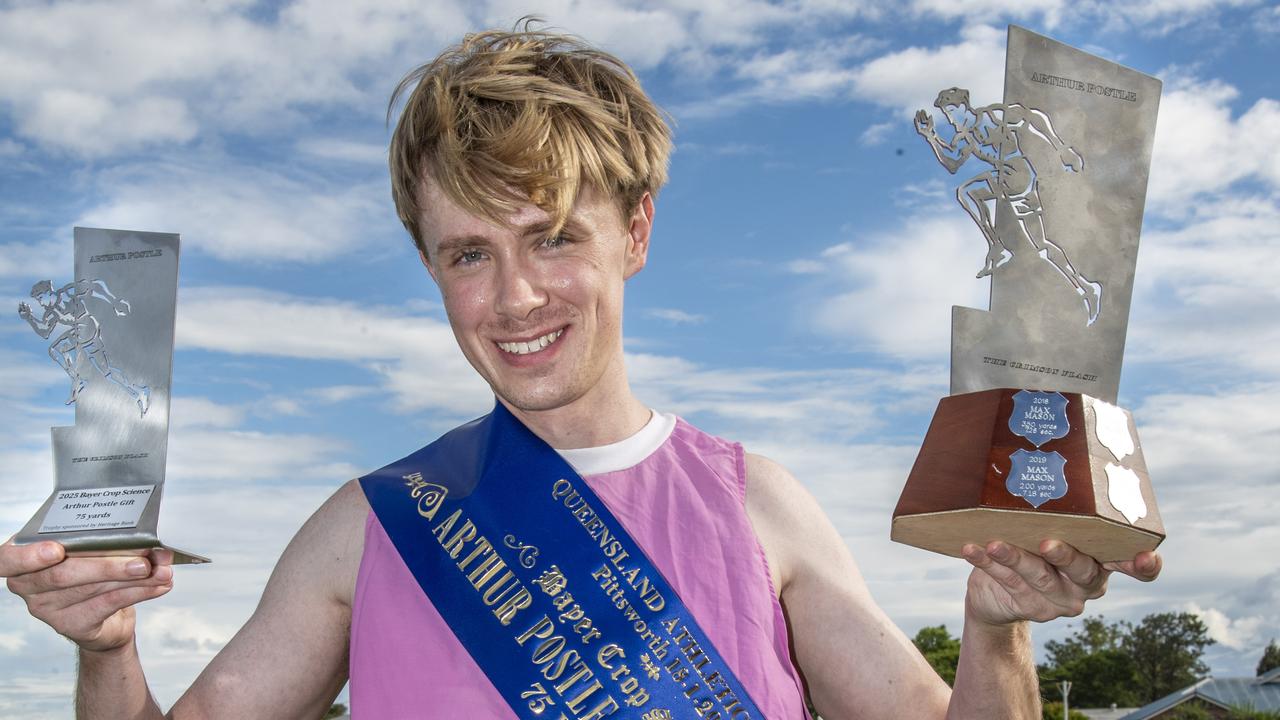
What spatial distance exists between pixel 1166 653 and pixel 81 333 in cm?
6405

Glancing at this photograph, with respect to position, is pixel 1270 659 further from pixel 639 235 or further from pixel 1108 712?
pixel 639 235

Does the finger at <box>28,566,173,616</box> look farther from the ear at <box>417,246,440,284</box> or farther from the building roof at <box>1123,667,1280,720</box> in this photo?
the building roof at <box>1123,667,1280,720</box>

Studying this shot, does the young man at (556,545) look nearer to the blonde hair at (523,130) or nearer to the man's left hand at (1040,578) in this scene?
the blonde hair at (523,130)

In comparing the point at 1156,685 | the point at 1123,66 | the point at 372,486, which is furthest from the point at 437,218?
the point at 1156,685

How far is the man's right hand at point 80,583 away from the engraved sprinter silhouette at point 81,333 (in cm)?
39

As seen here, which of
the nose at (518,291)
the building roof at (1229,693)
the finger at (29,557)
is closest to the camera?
the finger at (29,557)

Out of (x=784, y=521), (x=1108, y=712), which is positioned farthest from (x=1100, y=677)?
(x=784, y=521)

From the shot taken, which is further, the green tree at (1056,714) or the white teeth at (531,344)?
the green tree at (1056,714)

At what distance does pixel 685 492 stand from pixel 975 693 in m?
0.95

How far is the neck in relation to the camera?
3.52 metres

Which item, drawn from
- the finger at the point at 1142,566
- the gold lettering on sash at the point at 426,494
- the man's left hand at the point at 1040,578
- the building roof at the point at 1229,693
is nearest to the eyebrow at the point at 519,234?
the gold lettering on sash at the point at 426,494

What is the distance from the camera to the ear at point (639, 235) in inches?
138

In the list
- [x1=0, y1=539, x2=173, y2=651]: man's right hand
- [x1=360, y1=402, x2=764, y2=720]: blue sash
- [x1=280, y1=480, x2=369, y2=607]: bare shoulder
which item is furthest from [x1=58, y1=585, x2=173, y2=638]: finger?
[x1=360, y1=402, x2=764, y2=720]: blue sash

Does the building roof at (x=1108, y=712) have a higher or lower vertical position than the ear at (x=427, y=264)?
lower
